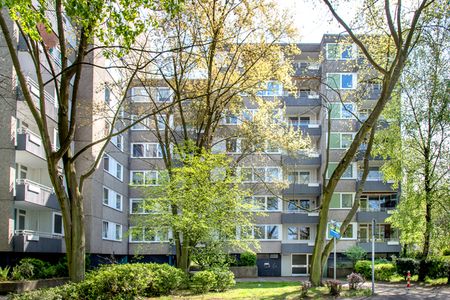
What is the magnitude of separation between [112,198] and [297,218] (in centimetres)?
1505

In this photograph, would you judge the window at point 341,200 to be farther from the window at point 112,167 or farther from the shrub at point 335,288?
the shrub at point 335,288

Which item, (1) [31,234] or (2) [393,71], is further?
(1) [31,234]

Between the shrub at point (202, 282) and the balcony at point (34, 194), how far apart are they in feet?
33.7

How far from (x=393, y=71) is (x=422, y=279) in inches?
515

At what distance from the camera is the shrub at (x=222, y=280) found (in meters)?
22.1

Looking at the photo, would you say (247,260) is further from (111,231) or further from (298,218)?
(111,231)

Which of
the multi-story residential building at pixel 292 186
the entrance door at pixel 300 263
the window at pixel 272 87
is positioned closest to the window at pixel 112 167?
the multi-story residential building at pixel 292 186

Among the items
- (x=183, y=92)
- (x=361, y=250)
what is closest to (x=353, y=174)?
(x=361, y=250)

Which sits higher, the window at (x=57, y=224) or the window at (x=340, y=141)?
the window at (x=340, y=141)

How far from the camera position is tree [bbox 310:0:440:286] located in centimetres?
1934

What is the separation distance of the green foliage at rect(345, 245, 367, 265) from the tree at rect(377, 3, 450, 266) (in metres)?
10.7

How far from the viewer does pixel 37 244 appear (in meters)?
27.8

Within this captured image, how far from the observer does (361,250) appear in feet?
139

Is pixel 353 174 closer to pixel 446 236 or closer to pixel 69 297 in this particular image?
pixel 446 236
